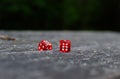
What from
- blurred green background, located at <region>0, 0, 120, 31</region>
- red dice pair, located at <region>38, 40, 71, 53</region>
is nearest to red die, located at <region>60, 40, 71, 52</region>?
red dice pair, located at <region>38, 40, 71, 53</region>

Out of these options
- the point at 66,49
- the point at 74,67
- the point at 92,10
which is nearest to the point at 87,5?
the point at 92,10

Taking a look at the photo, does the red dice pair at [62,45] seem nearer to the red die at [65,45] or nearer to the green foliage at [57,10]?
the red die at [65,45]

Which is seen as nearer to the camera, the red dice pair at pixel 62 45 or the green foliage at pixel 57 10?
the red dice pair at pixel 62 45

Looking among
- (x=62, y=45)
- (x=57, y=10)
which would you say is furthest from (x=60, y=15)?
(x=62, y=45)

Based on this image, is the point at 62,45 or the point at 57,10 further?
the point at 57,10

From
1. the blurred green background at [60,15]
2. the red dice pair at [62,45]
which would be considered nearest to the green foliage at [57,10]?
the blurred green background at [60,15]

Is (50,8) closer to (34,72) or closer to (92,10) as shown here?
(92,10)

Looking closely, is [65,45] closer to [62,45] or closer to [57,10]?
[62,45]

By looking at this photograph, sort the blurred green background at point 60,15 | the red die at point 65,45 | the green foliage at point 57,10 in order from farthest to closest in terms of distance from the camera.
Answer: the green foliage at point 57,10 → the blurred green background at point 60,15 → the red die at point 65,45
